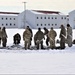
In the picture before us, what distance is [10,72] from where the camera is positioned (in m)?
8.52

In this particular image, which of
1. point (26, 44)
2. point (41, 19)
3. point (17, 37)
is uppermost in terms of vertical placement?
point (41, 19)

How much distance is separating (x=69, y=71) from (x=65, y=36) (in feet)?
27.4

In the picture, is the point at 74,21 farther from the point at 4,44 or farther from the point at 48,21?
the point at 4,44

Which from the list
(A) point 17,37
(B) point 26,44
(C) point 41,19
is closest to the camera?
(B) point 26,44

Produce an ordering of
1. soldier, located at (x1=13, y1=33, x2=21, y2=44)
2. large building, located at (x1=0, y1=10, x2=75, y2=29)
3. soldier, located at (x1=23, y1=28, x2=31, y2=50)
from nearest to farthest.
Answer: soldier, located at (x1=23, y1=28, x2=31, y2=50), soldier, located at (x1=13, y1=33, x2=21, y2=44), large building, located at (x1=0, y1=10, x2=75, y2=29)

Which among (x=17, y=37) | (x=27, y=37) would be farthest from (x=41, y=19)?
(x=27, y=37)

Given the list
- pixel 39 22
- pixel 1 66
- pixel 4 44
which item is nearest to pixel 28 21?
pixel 39 22

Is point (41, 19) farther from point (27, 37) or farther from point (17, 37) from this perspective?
point (27, 37)

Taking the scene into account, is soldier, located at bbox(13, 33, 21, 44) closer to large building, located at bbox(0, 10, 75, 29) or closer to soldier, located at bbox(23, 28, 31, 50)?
soldier, located at bbox(23, 28, 31, 50)

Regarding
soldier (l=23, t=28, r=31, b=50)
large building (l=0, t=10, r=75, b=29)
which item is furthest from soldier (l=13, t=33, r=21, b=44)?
large building (l=0, t=10, r=75, b=29)

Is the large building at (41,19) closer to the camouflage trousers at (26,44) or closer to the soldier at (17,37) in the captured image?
the soldier at (17,37)

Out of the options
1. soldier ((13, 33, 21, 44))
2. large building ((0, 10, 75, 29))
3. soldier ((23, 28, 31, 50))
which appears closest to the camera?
soldier ((23, 28, 31, 50))

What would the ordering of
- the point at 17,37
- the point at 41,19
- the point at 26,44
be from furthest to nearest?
the point at 41,19 < the point at 17,37 < the point at 26,44

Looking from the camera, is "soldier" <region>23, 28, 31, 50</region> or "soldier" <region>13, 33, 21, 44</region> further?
"soldier" <region>13, 33, 21, 44</region>
